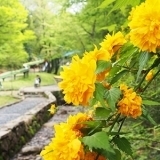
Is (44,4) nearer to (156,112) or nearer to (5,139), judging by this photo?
(5,139)

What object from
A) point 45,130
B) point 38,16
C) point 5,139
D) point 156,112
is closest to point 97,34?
point 45,130

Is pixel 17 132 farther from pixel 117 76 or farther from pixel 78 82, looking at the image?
pixel 78 82

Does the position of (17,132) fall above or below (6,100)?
above

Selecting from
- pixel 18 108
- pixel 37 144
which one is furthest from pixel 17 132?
pixel 18 108

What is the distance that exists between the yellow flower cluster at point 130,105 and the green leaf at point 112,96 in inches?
0.9

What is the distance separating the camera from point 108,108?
0.91m

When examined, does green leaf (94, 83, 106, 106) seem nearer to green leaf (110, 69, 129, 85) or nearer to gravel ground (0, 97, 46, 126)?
green leaf (110, 69, 129, 85)

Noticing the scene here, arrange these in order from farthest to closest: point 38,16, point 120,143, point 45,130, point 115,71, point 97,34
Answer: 1. point 38,16
2. point 97,34
3. point 45,130
4. point 115,71
5. point 120,143

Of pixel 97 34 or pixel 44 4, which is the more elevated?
pixel 44 4

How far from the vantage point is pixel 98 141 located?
75 centimetres

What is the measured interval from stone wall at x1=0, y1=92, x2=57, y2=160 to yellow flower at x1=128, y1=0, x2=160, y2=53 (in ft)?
22.5

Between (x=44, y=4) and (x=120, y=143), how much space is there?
39.6 m

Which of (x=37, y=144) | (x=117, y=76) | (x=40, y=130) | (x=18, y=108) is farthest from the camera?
(x=18, y=108)

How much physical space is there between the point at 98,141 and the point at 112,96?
159 mm
